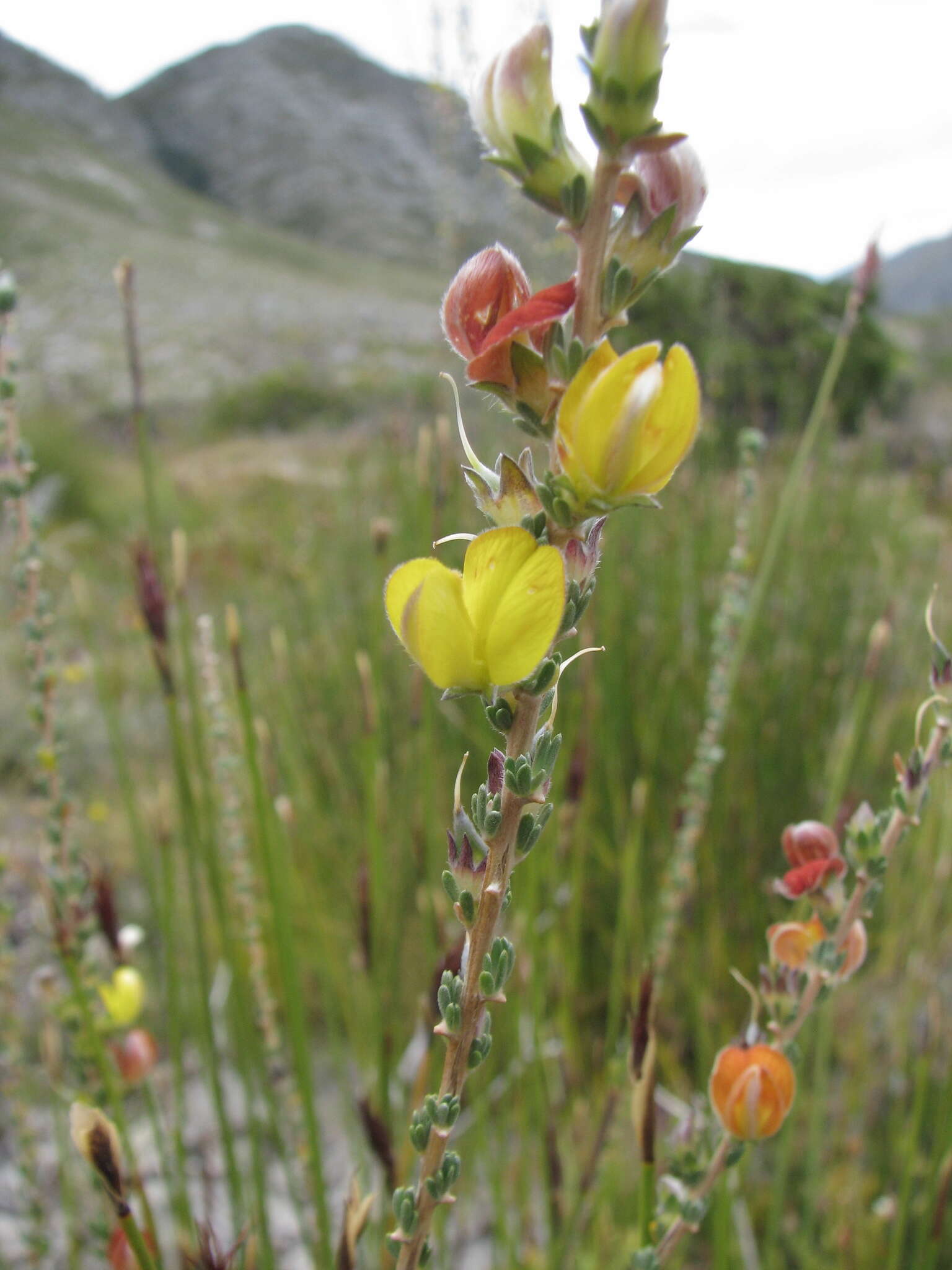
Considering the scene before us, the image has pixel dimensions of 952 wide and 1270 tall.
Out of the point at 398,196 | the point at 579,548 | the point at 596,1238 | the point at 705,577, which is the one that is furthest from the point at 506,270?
the point at 398,196

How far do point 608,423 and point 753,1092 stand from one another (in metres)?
0.23

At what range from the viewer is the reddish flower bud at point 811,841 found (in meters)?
0.31

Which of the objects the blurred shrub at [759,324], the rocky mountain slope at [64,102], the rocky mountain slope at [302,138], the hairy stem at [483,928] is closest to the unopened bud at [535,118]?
the hairy stem at [483,928]

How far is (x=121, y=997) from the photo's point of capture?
0.56 meters

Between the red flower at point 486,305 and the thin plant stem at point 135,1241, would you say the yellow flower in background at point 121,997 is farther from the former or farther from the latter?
the red flower at point 486,305

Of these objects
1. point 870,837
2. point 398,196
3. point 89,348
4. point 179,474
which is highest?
point 398,196

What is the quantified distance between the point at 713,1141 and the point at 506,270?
33 cm

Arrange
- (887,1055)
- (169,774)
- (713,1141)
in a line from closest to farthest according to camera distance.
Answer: (713,1141)
(887,1055)
(169,774)

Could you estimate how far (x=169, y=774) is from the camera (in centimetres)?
200

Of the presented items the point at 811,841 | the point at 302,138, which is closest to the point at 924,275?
the point at 302,138

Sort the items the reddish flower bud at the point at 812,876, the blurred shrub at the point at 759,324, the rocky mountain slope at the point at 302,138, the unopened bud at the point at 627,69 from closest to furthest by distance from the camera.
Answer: the unopened bud at the point at 627,69, the reddish flower bud at the point at 812,876, the blurred shrub at the point at 759,324, the rocky mountain slope at the point at 302,138

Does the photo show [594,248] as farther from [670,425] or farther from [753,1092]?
[753,1092]

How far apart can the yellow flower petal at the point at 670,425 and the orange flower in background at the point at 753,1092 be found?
0.21 m

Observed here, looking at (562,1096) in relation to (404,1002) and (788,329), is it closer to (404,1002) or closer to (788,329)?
(404,1002)
